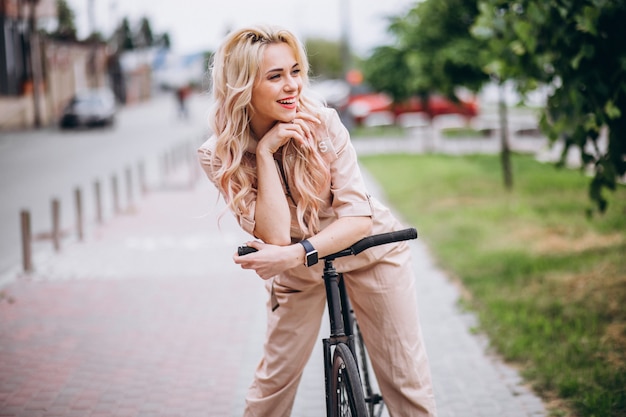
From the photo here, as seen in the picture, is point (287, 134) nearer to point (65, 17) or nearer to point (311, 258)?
point (311, 258)

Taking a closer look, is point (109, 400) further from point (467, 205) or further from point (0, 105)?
point (0, 105)

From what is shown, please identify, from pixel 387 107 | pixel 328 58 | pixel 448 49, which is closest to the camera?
pixel 448 49

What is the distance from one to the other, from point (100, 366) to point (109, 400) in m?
0.71

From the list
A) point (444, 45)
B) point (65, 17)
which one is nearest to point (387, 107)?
point (444, 45)

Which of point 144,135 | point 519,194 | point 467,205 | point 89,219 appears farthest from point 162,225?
point 144,135

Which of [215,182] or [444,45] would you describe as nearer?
[215,182]

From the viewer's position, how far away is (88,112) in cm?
3506

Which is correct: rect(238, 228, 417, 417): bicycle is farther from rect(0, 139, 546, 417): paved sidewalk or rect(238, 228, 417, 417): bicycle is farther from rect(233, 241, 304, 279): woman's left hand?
rect(0, 139, 546, 417): paved sidewalk

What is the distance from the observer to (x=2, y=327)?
659 centimetres

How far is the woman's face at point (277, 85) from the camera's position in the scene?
296 cm

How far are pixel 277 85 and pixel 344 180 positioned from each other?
44cm

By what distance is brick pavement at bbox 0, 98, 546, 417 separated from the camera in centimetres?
484

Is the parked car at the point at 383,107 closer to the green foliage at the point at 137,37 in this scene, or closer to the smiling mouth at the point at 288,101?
the smiling mouth at the point at 288,101

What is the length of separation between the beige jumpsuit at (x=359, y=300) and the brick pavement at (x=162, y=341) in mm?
532
